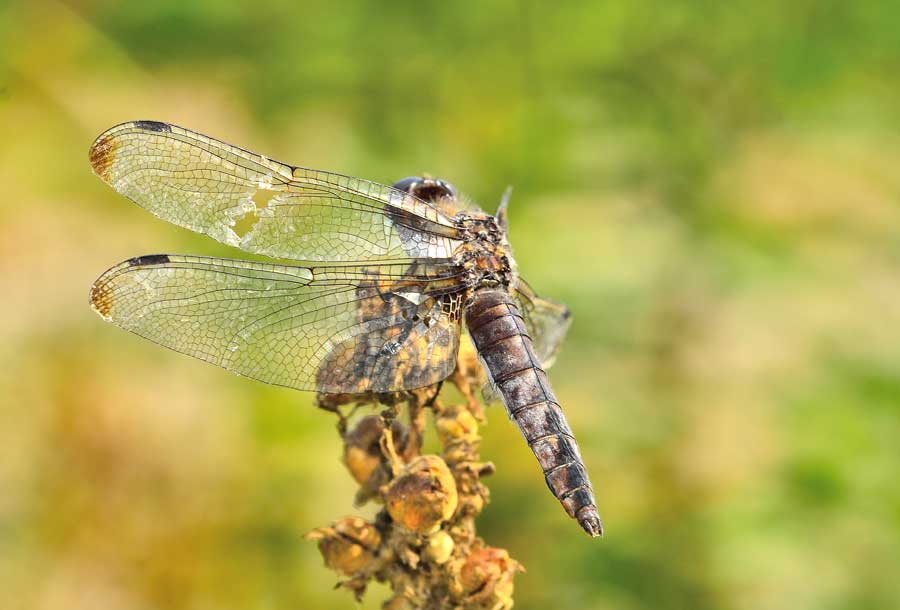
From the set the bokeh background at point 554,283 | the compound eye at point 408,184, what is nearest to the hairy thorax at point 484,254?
the compound eye at point 408,184

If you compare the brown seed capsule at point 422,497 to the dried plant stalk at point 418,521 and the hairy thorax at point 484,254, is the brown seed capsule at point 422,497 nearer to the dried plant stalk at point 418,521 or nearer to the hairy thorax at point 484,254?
the dried plant stalk at point 418,521

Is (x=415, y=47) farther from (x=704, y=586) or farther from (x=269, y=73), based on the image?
(x=704, y=586)

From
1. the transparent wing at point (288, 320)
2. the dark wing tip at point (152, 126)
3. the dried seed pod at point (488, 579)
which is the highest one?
the dark wing tip at point (152, 126)

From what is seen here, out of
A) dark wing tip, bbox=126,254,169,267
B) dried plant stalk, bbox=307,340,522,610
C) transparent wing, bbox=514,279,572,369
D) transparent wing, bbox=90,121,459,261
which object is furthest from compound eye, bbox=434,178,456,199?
dark wing tip, bbox=126,254,169,267

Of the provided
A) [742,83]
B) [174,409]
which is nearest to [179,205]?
[174,409]

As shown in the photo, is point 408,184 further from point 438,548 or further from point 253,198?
point 438,548

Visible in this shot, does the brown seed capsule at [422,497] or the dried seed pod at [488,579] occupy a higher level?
the brown seed capsule at [422,497]

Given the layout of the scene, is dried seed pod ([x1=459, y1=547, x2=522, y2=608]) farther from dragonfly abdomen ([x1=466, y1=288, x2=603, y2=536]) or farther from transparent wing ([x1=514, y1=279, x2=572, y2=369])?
transparent wing ([x1=514, y1=279, x2=572, y2=369])

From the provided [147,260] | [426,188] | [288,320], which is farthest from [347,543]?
[426,188]
